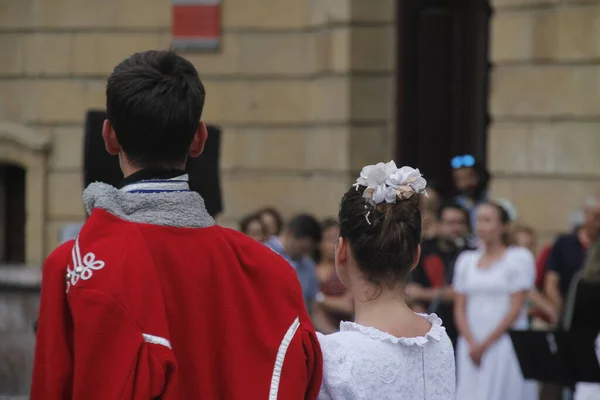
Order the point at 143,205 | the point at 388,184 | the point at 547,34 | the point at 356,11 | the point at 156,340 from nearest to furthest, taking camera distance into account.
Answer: the point at 156,340 < the point at 143,205 < the point at 388,184 < the point at 547,34 < the point at 356,11

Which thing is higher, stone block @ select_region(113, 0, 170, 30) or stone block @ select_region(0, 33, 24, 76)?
stone block @ select_region(113, 0, 170, 30)

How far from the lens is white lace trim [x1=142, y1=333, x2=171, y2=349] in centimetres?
294

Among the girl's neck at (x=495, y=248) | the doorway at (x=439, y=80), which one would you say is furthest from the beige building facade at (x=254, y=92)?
the girl's neck at (x=495, y=248)

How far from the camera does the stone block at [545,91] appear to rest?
34.7 ft

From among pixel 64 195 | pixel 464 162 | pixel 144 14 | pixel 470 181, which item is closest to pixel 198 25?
pixel 144 14

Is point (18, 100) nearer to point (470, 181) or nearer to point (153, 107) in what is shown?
point (470, 181)

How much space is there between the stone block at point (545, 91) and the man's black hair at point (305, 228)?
9.35ft

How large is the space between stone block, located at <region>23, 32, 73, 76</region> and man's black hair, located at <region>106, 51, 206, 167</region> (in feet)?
35.4

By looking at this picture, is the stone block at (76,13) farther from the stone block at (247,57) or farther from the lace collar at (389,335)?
the lace collar at (389,335)

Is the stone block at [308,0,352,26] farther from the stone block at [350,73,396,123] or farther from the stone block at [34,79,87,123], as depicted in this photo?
the stone block at [34,79,87,123]

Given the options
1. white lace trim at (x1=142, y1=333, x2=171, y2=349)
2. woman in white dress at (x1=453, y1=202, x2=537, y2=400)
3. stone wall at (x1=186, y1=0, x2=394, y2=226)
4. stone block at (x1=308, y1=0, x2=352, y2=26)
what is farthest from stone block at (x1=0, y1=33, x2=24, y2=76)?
white lace trim at (x1=142, y1=333, x2=171, y2=349)

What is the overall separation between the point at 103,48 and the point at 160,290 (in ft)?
35.4

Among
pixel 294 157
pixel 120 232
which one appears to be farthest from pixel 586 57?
pixel 120 232

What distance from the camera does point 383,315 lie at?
139 inches
